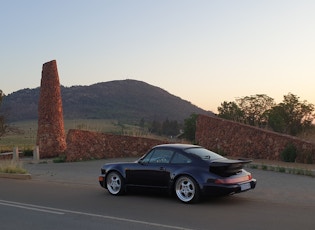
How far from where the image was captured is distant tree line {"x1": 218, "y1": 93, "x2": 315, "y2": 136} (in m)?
28.6

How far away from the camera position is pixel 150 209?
416 inches

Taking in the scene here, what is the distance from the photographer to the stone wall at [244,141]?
65.3ft

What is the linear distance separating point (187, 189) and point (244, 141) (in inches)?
441

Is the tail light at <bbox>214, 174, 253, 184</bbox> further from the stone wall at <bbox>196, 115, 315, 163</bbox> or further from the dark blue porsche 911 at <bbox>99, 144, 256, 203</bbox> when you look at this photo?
the stone wall at <bbox>196, 115, 315, 163</bbox>

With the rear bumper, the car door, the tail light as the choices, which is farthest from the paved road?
the tail light

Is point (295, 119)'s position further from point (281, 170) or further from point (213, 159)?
point (213, 159)

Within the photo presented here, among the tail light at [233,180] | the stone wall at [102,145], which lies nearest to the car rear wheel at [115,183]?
the tail light at [233,180]

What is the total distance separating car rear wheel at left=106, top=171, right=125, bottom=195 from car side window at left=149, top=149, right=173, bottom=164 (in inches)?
43.4

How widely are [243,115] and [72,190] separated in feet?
67.4

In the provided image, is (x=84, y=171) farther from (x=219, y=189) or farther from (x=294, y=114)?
(x=294, y=114)

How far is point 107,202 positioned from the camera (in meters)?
11.7

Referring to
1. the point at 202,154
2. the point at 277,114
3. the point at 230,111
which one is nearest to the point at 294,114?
the point at 277,114

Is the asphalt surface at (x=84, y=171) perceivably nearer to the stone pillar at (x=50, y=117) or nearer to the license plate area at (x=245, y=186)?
the license plate area at (x=245, y=186)

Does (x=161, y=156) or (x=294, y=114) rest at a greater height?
(x=294, y=114)
